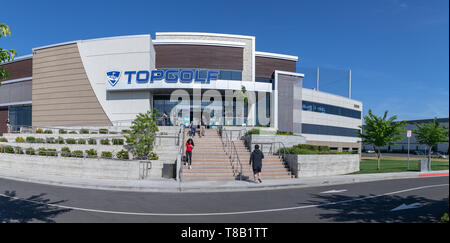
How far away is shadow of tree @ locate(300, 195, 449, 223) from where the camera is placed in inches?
261

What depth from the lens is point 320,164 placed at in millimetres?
15594

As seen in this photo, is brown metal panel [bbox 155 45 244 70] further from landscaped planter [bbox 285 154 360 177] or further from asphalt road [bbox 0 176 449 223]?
asphalt road [bbox 0 176 449 223]

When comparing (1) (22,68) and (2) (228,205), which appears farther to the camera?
(1) (22,68)

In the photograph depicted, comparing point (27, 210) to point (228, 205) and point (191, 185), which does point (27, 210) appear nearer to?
point (191, 185)

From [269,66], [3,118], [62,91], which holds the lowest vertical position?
[3,118]

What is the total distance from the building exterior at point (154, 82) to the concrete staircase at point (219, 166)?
10532mm

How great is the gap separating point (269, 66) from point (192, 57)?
34.1ft

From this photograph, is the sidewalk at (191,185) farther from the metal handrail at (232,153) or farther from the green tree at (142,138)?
the green tree at (142,138)

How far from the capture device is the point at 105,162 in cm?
1441

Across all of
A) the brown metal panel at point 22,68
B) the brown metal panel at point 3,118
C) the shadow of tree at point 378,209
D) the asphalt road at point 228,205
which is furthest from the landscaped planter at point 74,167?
the brown metal panel at point 3,118

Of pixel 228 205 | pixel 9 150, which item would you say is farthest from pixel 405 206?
pixel 9 150

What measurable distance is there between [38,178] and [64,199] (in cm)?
641
